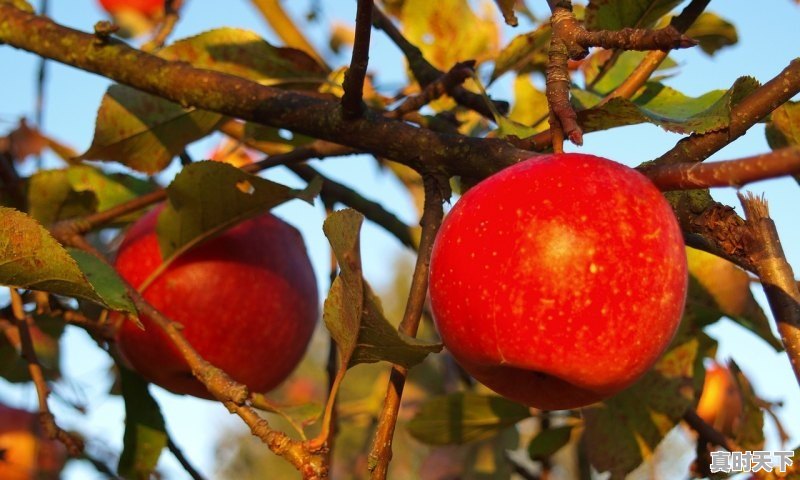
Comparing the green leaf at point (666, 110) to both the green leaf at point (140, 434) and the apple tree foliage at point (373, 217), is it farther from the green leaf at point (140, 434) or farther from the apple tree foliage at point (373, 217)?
the green leaf at point (140, 434)

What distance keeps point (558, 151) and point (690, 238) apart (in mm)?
133

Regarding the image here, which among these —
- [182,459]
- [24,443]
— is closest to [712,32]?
[182,459]

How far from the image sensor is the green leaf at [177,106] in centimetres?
117

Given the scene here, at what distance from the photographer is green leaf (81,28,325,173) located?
117 centimetres

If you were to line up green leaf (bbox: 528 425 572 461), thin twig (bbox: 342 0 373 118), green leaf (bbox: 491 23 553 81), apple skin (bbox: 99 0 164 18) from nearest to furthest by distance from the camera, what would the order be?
thin twig (bbox: 342 0 373 118) < green leaf (bbox: 491 23 553 81) < green leaf (bbox: 528 425 572 461) < apple skin (bbox: 99 0 164 18)

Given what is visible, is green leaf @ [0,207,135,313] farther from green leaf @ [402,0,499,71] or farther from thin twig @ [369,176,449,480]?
green leaf @ [402,0,499,71]

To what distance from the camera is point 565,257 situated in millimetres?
630

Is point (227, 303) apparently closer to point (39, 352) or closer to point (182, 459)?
point (182, 459)

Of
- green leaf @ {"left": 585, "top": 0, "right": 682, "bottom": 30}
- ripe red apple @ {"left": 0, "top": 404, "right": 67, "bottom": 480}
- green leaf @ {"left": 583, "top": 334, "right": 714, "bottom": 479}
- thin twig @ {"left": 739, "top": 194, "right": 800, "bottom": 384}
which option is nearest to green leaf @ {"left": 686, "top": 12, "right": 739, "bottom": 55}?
green leaf @ {"left": 585, "top": 0, "right": 682, "bottom": 30}

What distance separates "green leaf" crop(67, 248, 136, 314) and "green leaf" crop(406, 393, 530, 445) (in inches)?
20.9

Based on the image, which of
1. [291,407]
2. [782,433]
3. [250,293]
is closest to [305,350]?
[250,293]

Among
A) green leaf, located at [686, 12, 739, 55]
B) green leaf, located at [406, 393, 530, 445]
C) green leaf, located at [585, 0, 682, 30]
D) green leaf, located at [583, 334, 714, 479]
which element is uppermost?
green leaf, located at [686, 12, 739, 55]

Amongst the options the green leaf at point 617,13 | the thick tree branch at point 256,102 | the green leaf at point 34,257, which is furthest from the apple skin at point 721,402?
the green leaf at point 34,257

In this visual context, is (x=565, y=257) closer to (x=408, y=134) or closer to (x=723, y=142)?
(x=723, y=142)
